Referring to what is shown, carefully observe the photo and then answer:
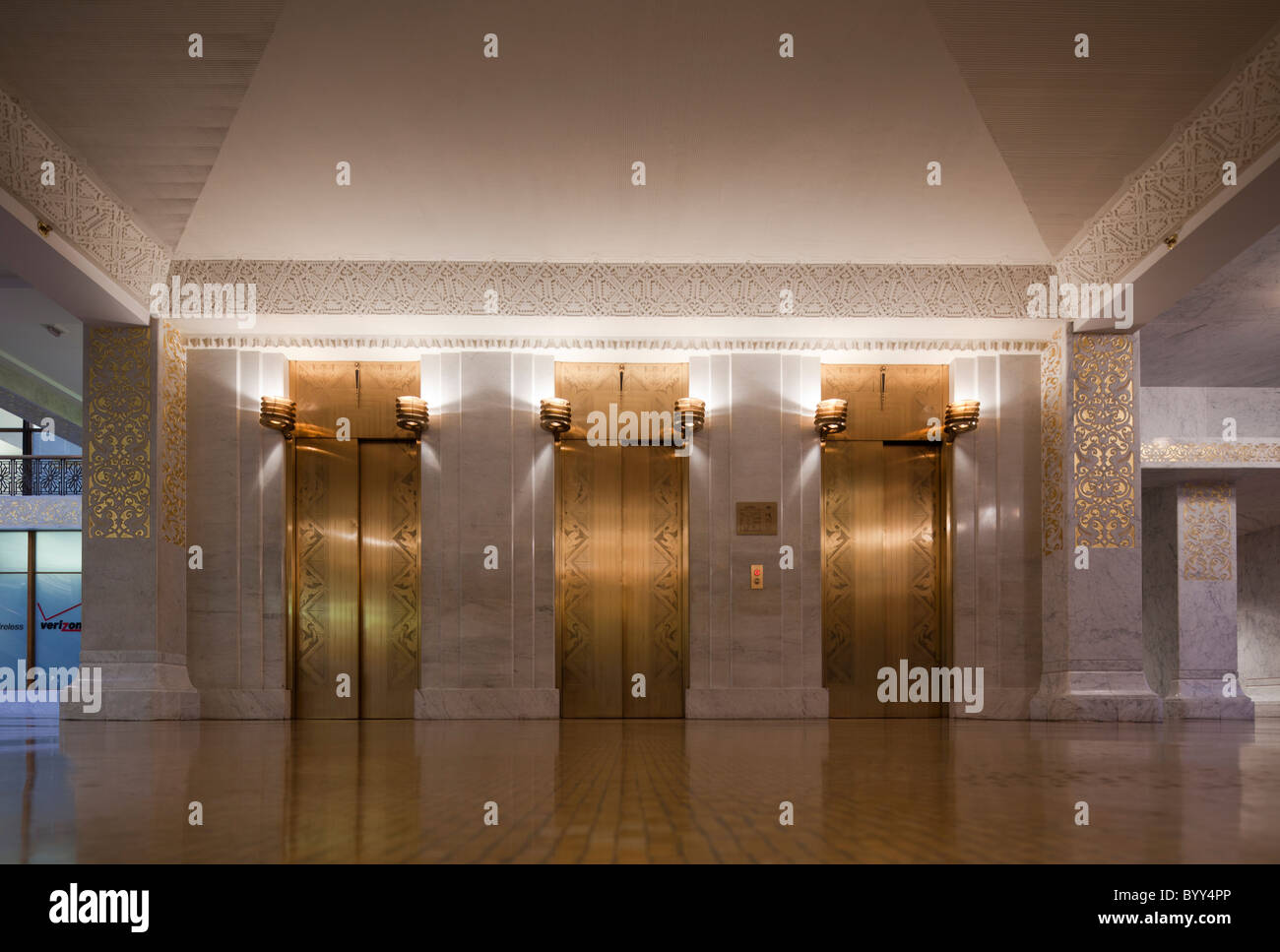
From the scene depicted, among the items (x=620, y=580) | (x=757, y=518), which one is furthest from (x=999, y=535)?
(x=620, y=580)

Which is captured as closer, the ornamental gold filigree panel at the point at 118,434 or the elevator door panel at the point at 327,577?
the ornamental gold filigree panel at the point at 118,434

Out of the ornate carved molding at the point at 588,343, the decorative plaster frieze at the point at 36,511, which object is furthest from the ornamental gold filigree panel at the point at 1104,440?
the decorative plaster frieze at the point at 36,511

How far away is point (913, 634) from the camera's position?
9.41 meters

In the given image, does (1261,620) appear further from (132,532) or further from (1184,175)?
(132,532)

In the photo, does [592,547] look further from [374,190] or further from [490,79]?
[490,79]

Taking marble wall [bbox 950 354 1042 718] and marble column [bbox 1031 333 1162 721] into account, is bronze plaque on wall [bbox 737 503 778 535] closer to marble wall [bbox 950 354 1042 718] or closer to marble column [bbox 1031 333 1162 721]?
marble wall [bbox 950 354 1042 718]

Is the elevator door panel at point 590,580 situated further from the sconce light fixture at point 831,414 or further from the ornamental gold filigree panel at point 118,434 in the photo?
the ornamental gold filigree panel at point 118,434

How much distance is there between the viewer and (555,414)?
893 centimetres

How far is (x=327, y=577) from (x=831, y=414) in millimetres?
4417

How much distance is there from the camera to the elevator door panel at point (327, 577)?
30.0 feet

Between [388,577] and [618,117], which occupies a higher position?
[618,117]

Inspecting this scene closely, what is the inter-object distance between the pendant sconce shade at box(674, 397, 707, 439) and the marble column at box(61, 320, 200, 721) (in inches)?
161

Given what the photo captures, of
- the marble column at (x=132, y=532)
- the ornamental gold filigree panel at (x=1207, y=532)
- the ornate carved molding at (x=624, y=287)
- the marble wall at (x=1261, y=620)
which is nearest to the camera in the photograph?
the marble column at (x=132, y=532)

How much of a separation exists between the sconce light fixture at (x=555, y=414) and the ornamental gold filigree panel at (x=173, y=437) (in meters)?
2.94
